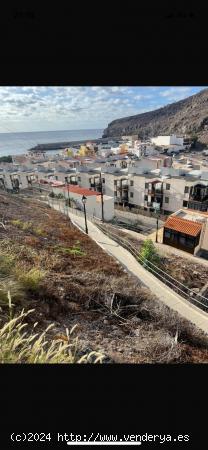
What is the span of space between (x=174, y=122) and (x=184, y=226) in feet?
163

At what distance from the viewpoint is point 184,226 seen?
10773 mm

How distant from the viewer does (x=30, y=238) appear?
4012mm

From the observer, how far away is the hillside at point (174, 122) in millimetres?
45156

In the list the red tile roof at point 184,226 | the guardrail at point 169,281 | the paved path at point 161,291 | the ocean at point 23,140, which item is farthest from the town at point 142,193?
the ocean at point 23,140

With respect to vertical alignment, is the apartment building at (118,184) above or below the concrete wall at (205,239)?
above

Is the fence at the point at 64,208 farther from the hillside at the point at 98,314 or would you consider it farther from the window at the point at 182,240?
the hillside at the point at 98,314

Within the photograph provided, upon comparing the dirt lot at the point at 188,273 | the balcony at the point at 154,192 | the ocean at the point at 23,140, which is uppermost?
the ocean at the point at 23,140

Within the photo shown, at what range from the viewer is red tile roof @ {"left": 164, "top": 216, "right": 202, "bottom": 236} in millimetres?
10367

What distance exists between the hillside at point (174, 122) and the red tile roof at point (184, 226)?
34.6 meters

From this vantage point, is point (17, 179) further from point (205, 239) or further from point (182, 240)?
point (205, 239)

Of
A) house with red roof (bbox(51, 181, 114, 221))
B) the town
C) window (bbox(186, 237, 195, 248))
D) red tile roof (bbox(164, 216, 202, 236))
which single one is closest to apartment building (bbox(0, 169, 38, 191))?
the town

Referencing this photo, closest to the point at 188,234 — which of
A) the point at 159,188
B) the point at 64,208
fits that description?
the point at 64,208
